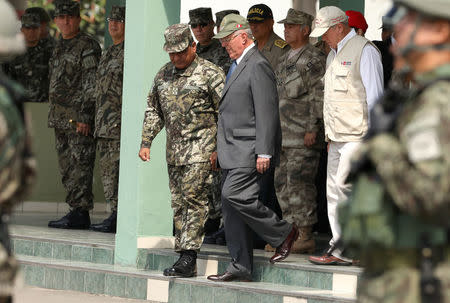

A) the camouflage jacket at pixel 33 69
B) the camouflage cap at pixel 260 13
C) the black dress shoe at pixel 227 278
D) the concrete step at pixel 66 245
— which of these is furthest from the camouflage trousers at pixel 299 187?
the camouflage jacket at pixel 33 69

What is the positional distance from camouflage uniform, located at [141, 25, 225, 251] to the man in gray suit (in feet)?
0.79

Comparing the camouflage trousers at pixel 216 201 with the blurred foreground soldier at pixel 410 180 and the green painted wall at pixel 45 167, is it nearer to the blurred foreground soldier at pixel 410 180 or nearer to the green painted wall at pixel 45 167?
the green painted wall at pixel 45 167

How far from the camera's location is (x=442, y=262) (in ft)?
10.9

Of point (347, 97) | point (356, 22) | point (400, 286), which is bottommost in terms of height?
point (400, 286)

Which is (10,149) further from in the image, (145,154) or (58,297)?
(58,297)

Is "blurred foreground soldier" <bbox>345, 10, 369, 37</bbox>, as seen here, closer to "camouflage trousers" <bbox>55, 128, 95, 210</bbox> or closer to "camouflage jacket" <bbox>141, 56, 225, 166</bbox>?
"camouflage jacket" <bbox>141, 56, 225, 166</bbox>

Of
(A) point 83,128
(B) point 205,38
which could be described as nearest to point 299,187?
(B) point 205,38

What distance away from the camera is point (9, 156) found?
348cm

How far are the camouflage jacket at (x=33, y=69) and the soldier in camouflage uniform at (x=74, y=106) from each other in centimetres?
67

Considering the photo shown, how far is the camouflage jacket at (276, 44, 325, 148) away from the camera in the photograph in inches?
345

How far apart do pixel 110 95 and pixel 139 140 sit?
5.63 feet

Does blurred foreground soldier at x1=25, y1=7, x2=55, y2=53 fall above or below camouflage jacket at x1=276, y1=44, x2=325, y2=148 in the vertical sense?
above

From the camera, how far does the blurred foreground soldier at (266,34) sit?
30.6 feet

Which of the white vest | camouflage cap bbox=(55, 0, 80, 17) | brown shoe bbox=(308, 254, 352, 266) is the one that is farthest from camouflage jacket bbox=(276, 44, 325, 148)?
camouflage cap bbox=(55, 0, 80, 17)
